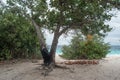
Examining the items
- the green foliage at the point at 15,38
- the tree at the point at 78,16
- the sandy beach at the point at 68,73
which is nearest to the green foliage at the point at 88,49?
the green foliage at the point at 15,38

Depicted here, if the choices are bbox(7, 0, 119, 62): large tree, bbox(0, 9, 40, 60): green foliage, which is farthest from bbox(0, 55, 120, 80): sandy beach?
bbox(0, 9, 40, 60): green foliage

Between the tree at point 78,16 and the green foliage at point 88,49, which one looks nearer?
the tree at point 78,16

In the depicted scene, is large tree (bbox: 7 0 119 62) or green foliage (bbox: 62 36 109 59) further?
green foliage (bbox: 62 36 109 59)

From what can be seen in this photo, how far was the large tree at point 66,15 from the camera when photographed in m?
11.8

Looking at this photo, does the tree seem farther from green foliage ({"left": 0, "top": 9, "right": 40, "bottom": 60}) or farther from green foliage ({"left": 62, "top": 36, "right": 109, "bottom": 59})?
green foliage ({"left": 62, "top": 36, "right": 109, "bottom": 59})

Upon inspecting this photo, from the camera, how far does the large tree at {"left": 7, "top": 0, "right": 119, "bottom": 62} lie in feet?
38.9

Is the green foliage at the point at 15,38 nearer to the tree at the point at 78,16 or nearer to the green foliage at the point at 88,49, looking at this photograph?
the tree at the point at 78,16

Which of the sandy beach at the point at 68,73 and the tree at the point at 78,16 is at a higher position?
the tree at the point at 78,16

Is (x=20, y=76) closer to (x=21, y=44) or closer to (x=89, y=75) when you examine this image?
(x=89, y=75)

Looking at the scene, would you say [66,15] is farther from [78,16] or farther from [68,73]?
[68,73]

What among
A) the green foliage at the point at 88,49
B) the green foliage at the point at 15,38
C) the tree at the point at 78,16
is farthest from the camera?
the green foliage at the point at 88,49

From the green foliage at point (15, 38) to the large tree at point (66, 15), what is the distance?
121 cm

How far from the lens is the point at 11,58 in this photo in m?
16.1

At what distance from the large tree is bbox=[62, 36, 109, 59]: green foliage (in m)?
4.15
